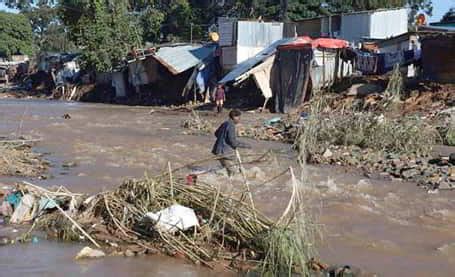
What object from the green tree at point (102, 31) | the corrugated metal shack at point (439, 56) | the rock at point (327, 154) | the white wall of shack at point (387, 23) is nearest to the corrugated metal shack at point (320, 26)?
the white wall of shack at point (387, 23)

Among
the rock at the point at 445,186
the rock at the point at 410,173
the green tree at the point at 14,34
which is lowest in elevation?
the rock at the point at 445,186

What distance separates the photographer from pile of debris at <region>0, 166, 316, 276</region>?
591cm

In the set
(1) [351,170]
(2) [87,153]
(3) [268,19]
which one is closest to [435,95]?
(1) [351,170]

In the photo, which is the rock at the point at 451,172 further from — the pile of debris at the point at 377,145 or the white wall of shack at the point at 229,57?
the white wall of shack at the point at 229,57

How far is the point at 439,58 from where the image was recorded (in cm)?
2180

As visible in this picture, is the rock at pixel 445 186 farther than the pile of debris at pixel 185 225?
Yes

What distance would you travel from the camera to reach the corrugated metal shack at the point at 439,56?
21297 millimetres

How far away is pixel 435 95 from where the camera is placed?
20906 mm

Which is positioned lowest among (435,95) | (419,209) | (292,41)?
(419,209)

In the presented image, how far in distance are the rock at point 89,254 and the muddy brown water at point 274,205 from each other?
0.35 ft

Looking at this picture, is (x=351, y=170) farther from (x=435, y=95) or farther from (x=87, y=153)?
(x=435, y=95)

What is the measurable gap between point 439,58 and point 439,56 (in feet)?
0.22

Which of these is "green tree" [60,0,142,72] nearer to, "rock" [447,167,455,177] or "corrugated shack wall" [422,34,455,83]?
"corrugated shack wall" [422,34,455,83]

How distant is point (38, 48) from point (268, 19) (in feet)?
133
